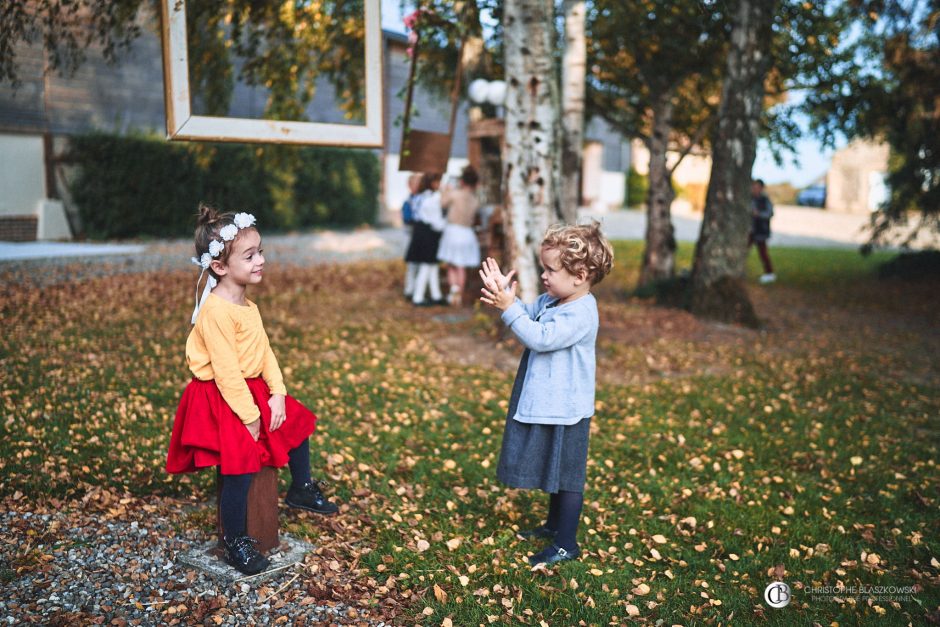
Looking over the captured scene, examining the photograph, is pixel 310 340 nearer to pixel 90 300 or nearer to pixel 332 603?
pixel 90 300

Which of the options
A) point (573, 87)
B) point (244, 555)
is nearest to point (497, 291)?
point (244, 555)

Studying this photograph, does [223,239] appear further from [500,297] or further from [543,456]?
[543,456]

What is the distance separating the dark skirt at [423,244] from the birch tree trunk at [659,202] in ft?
12.7

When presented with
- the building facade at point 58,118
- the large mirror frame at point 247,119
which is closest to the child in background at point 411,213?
the building facade at point 58,118

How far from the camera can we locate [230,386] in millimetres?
3281

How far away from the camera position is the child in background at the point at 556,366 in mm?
3439

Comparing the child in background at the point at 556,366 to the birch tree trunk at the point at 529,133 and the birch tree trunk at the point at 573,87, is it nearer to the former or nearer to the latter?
the birch tree trunk at the point at 529,133

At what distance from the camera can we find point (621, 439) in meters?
5.89

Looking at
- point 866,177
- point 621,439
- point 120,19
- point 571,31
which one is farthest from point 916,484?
point 866,177

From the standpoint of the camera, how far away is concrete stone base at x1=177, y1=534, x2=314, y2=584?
3469mm

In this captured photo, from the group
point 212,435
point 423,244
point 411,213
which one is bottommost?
point 212,435

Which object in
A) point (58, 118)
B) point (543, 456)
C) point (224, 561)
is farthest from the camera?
point (58, 118)

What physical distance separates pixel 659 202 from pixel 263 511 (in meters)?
10.6

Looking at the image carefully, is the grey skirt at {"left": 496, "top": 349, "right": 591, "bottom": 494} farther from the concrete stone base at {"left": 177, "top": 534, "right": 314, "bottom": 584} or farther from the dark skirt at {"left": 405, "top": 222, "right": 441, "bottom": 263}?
the dark skirt at {"left": 405, "top": 222, "right": 441, "bottom": 263}
